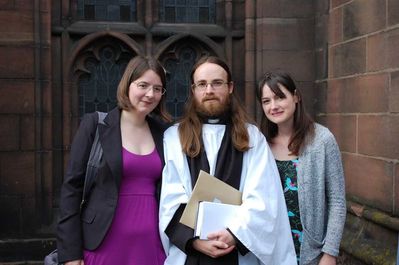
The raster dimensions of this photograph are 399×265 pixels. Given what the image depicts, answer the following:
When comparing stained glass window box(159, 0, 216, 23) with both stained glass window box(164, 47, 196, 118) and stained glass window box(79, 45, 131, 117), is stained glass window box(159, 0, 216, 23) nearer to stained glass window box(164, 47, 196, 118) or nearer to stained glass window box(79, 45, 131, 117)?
stained glass window box(164, 47, 196, 118)

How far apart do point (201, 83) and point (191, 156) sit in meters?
0.34

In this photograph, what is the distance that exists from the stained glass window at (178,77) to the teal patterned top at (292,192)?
2.95 m

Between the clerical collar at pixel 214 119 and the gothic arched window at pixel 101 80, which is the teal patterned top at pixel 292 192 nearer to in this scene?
the clerical collar at pixel 214 119

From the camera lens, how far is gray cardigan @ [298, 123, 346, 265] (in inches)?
96.3

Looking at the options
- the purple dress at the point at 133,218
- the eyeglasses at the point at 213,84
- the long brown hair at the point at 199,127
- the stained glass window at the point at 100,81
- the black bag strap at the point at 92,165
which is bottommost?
the purple dress at the point at 133,218

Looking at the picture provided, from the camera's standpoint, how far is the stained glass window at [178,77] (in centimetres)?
537

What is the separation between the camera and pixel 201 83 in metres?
2.45

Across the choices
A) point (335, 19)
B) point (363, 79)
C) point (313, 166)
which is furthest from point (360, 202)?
point (313, 166)

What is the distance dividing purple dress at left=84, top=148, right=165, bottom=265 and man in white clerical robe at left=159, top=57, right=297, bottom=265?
9 cm

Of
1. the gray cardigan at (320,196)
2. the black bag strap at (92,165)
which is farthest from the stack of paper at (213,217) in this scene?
the black bag strap at (92,165)

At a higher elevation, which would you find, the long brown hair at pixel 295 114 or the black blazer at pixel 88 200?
the long brown hair at pixel 295 114

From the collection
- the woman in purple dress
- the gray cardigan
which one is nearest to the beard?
the woman in purple dress

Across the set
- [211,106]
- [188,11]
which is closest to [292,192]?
[211,106]

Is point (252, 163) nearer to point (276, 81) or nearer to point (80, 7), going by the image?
point (276, 81)
